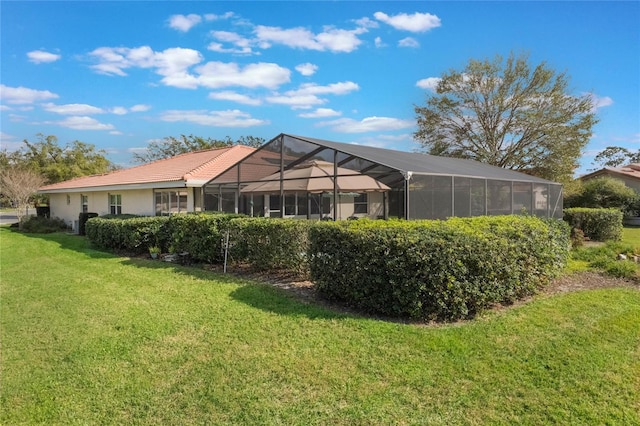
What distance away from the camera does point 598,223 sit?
49.9ft

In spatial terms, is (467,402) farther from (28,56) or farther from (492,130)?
(492,130)

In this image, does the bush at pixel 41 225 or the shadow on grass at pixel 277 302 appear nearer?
the shadow on grass at pixel 277 302

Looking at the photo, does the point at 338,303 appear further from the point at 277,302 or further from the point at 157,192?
the point at 157,192

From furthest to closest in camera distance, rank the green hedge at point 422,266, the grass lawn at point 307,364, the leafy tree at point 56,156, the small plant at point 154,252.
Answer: the leafy tree at point 56,156 < the small plant at point 154,252 < the green hedge at point 422,266 < the grass lawn at point 307,364

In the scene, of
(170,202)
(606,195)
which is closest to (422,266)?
(170,202)

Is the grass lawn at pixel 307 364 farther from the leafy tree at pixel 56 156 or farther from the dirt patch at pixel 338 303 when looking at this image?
the leafy tree at pixel 56 156

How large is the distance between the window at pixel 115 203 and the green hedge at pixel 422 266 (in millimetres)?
15713

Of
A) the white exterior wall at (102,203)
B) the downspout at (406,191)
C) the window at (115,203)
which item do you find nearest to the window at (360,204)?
the downspout at (406,191)

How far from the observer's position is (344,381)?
11.4 ft

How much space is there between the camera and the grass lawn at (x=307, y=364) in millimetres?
3062

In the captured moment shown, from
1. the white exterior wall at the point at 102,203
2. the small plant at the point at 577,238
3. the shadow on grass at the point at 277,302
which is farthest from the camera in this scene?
the white exterior wall at the point at 102,203

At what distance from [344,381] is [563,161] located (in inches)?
1044

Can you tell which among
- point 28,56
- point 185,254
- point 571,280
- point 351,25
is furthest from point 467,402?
point 28,56

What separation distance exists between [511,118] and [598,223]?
1278cm
